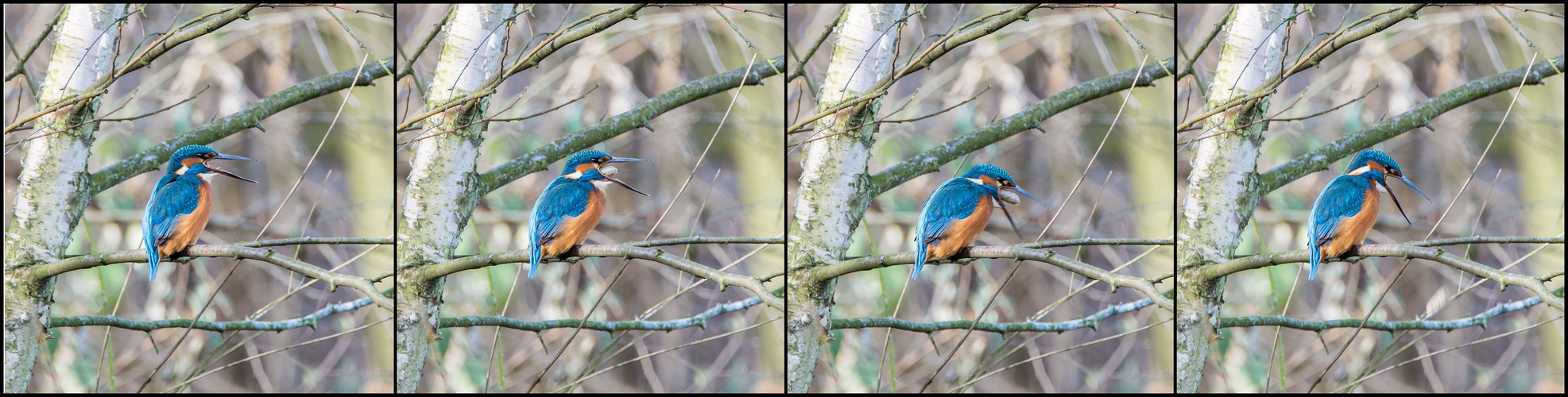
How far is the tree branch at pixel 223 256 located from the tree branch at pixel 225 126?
0.23 meters

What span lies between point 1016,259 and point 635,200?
1.22m

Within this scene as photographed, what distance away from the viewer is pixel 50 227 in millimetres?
3250

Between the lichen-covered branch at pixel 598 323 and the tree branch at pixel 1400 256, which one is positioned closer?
the tree branch at pixel 1400 256

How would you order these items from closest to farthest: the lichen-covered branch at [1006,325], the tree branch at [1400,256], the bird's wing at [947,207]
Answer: the tree branch at [1400,256] < the bird's wing at [947,207] < the lichen-covered branch at [1006,325]

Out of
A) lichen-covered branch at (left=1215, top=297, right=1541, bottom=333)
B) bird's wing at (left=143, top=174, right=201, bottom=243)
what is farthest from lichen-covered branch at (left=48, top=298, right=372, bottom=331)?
lichen-covered branch at (left=1215, top=297, right=1541, bottom=333)

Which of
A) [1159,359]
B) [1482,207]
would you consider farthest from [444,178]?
[1482,207]

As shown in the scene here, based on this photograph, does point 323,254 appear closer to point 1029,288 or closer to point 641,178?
point 641,178

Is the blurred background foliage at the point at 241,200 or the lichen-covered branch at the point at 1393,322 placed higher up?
the blurred background foliage at the point at 241,200

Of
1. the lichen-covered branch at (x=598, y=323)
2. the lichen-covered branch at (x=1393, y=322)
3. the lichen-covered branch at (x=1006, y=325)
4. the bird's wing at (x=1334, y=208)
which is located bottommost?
the lichen-covered branch at (x=1393, y=322)

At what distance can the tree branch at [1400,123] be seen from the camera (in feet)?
10.6

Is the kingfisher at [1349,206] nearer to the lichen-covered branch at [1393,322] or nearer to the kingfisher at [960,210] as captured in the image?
the lichen-covered branch at [1393,322]

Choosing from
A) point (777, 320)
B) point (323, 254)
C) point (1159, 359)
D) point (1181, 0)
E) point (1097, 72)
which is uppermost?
point (1181, 0)

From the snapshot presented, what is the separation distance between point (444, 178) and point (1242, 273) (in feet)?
8.56

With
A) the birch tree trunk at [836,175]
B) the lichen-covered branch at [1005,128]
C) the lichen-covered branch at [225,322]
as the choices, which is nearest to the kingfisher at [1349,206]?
the lichen-covered branch at [1005,128]
